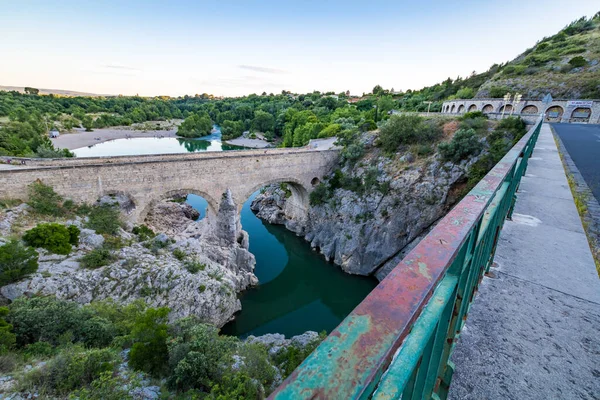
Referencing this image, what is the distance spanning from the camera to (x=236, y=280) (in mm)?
13531

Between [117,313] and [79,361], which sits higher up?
[79,361]

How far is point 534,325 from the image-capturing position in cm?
150

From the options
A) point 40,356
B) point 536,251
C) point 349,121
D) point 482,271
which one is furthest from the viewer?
point 349,121

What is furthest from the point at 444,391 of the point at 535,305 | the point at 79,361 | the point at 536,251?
the point at 79,361

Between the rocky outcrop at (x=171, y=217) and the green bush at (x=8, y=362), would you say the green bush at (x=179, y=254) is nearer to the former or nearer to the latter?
the rocky outcrop at (x=171, y=217)

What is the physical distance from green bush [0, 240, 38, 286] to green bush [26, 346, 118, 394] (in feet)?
12.2

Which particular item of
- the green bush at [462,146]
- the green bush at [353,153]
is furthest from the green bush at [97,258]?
the green bush at [462,146]

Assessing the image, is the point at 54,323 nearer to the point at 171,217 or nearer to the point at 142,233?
the point at 142,233

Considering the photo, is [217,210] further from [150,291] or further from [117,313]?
[117,313]

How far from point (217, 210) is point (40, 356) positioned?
9021mm

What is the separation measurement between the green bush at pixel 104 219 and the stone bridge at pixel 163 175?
50 cm

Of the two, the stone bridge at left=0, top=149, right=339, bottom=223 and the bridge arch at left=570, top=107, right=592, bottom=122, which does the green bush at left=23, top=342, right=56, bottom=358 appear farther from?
the bridge arch at left=570, top=107, right=592, bottom=122

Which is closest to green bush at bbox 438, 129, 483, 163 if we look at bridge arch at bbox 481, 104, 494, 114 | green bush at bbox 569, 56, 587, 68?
bridge arch at bbox 481, 104, 494, 114

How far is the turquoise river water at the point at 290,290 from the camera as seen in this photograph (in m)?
12.4
